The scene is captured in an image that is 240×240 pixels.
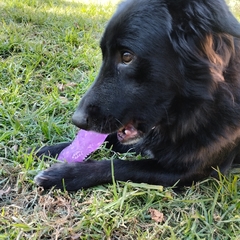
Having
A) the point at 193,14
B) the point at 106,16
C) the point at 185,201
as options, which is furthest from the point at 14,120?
the point at 106,16

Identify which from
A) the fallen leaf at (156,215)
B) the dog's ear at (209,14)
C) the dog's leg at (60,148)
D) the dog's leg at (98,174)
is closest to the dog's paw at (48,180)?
the dog's leg at (98,174)

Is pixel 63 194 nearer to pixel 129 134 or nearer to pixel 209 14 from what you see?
pixel 129 134

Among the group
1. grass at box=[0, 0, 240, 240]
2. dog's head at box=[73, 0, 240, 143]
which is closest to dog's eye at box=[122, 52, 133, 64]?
dog's head at box=[73, 0, 240, 143]

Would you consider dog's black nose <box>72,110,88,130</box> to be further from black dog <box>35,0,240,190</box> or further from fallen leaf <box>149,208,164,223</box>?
fallen leaf <box>149,208,164,223</box>

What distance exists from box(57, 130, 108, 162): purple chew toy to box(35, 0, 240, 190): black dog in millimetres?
129

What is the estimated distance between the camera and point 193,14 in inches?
60.7

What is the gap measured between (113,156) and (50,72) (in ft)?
4.01

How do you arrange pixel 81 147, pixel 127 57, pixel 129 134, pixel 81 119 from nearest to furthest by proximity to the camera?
pixel 127 57
pixel 81 119
pixel 129 134
pixel 81 147

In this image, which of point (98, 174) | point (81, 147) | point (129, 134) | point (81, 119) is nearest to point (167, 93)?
point (129, 134)

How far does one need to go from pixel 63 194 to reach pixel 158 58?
0.91 m

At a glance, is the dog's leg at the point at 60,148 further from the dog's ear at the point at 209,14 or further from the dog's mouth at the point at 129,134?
the dog's ear at the point at 209,14

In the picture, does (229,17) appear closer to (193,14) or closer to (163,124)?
(193,14)

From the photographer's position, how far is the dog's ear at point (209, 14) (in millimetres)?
1461

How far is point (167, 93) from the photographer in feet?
5.50
